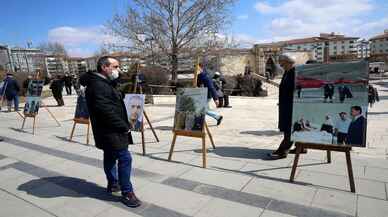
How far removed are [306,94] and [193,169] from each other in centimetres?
195

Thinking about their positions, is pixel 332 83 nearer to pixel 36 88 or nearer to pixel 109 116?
pixel 109 116

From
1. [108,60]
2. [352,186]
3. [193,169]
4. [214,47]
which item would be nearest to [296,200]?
[352,186]

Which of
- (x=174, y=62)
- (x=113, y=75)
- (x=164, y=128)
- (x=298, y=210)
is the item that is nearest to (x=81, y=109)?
(x=164, y=128)

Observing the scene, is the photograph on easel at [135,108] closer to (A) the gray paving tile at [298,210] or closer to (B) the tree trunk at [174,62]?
(A) the gray paving tile at [298,210]

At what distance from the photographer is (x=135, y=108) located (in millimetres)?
4781

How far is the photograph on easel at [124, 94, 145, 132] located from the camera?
15.5 feet

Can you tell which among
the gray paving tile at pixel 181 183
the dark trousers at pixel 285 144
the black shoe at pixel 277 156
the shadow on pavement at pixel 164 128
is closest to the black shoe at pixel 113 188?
the gray paving tile at pixel 181 183

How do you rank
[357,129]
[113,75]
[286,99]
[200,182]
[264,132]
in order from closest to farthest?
[357,129] → [113,75] → [200,182] → [286,99] → [264,132]

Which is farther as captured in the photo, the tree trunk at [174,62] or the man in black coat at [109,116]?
the tree trunk at [174,62]

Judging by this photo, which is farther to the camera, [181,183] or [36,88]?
[36,88]

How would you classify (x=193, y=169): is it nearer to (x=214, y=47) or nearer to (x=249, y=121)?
(x=249, y=121)

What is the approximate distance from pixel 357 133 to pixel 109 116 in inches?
106

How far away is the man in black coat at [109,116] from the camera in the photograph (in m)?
2.89

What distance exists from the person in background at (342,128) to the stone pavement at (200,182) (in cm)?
64
